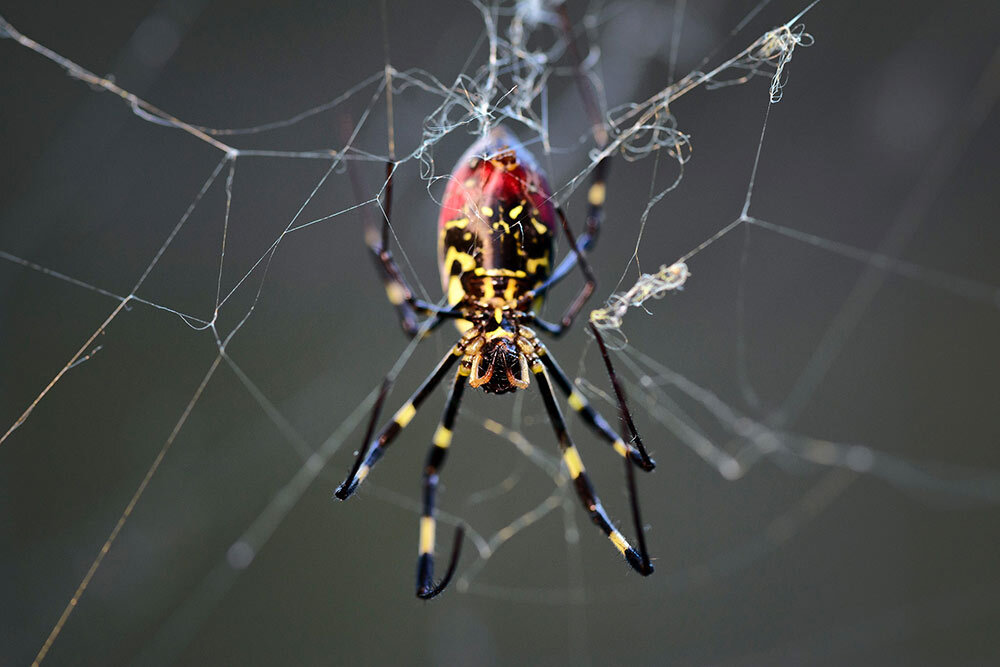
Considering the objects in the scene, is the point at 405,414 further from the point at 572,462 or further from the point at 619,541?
the point at 619,541

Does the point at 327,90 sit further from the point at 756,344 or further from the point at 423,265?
the point at 756,344

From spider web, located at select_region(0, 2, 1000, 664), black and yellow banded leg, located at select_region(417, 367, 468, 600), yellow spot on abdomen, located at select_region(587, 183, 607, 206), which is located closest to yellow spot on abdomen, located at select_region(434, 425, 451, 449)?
black and yellow banded leg, located at select_region(417, 367, 468, 600)

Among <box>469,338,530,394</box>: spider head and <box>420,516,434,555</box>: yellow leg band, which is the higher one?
<box>469,338,530,394</box>: spider head

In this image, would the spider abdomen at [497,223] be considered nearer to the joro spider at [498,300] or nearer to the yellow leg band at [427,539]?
the joro spider at [498,300]

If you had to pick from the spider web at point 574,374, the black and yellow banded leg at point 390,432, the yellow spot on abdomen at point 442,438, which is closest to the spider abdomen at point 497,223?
the black and yellow banded leg at point 390,432

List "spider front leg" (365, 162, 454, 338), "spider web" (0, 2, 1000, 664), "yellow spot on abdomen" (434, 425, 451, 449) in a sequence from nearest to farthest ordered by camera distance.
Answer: "spider front leg" (365, 162, 454, 338), "yellow spot on abdomen" (434, 425, 451, 449), "spider web" (0, 2, 1000, 664)

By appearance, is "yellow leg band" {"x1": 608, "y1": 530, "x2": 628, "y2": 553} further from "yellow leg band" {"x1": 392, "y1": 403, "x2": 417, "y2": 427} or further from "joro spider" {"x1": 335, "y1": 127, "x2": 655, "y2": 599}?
"yellow leg band" {"x1": 392, "y1": 403, "x2": 417, "y2": 427}

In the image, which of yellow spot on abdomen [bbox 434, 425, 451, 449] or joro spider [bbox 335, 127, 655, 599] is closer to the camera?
joro spider [bbox 335, 127, 655, 599]
